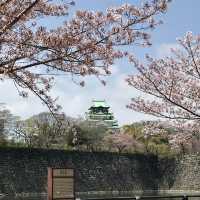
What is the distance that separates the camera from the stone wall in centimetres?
2844

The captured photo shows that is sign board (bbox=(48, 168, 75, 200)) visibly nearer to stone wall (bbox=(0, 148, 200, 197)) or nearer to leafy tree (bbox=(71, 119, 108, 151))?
stone wall (bbox=(0, 148, 200, 197))

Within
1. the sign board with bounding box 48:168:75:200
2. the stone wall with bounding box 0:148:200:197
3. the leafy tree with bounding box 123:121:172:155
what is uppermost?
the leafy tree with bounding box 123:121:172:155

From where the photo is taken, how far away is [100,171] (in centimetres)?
3247

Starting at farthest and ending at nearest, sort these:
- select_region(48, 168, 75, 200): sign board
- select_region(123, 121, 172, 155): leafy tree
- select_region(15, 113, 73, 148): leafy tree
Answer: select_region(123, 121, 172, 155): leafy tree < select_region(15, 113, 73, 148): leafy tree < select_region(48, 168, 75, 200): sign board

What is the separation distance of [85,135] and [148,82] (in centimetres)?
2839

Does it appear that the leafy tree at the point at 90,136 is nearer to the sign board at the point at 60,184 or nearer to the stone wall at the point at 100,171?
the stone wall at the point at 100,171

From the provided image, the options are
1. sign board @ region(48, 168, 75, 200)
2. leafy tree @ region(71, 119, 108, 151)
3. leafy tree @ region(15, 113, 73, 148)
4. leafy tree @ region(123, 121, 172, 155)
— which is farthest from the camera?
leafy tree @ region(71, 119, 108, 151)

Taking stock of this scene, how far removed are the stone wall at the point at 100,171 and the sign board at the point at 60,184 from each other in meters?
20.7

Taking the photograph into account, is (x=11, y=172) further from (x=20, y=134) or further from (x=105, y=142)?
(x=105, y=142)

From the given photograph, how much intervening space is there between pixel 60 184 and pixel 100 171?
2542cm

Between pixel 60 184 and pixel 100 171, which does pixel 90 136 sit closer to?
pixel 100 171

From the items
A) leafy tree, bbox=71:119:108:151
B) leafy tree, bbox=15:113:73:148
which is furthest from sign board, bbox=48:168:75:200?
leafy tree, bbox=71:119:108:151

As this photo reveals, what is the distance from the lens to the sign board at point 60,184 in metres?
7.16

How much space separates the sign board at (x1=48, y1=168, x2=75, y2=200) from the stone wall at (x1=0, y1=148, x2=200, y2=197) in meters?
20.7
